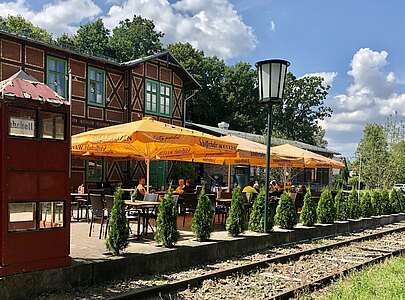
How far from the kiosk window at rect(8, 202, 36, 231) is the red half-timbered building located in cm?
1169

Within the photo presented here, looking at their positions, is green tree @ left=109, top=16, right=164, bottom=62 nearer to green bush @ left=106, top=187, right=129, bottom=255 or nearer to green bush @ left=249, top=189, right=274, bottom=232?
green bush @ left=249, top=189, right=274, bottom=232

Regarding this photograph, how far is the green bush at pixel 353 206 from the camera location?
45.6 feet

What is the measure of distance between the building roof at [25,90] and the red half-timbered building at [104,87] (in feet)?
37.4

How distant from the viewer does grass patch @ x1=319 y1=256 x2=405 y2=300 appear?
5562mm

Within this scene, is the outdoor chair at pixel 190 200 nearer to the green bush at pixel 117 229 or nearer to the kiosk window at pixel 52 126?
the green bush at pixel 117 229

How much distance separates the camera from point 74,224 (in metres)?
10.5

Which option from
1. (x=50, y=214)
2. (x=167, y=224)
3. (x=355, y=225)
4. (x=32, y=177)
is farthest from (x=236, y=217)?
(x=355, y=225)

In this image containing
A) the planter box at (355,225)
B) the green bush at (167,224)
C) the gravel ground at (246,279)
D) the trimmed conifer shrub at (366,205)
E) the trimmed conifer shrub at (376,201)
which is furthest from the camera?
the trimmed conifer shrub at (376,201)

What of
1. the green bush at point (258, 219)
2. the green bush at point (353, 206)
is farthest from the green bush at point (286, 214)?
the green bush at point (353, 206)

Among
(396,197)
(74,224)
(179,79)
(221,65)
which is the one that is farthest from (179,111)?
(221,65)

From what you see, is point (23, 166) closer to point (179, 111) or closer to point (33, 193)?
point (33, 193)

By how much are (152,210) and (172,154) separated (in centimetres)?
310

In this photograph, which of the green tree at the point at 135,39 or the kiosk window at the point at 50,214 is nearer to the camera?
the kiosk window at the point at 50,214

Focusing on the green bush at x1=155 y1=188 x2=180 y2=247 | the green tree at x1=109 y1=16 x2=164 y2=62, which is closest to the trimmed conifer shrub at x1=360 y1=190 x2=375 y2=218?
the green bush at x1=155 y1=188 x2=180 y2=247
